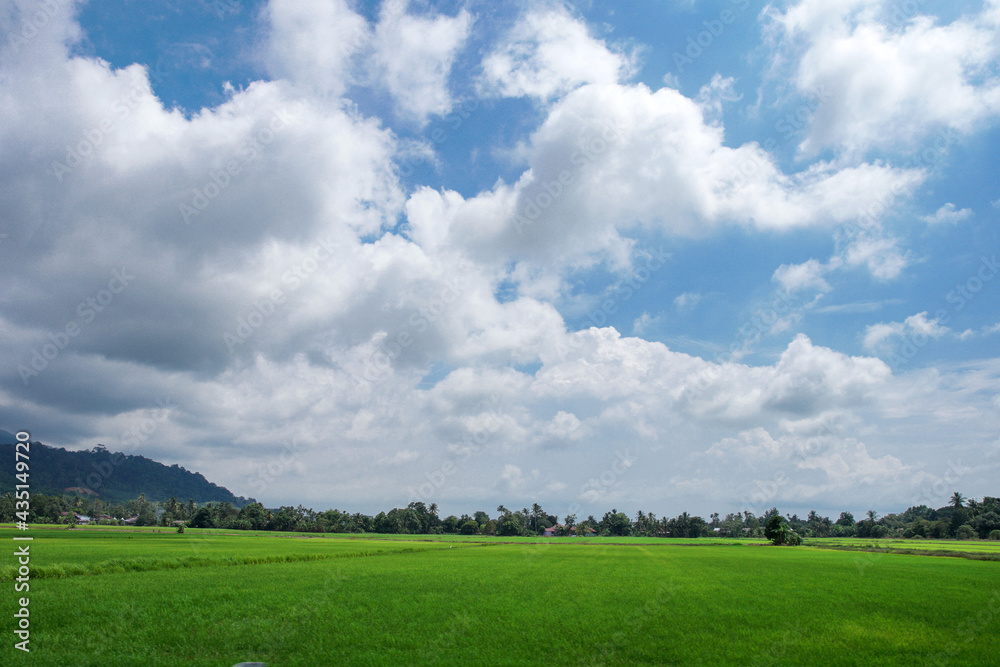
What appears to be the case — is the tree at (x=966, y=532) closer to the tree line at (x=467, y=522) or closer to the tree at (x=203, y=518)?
the tree line at (x=467, y=522)

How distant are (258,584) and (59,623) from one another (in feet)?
32.9

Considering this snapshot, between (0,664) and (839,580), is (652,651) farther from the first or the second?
(839,580)

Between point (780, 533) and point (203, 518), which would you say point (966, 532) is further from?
point (203, 518)

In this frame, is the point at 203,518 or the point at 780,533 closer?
the point at 780,533

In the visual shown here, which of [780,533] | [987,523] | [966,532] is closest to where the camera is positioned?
[780,533]

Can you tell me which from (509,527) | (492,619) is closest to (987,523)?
(509,527)

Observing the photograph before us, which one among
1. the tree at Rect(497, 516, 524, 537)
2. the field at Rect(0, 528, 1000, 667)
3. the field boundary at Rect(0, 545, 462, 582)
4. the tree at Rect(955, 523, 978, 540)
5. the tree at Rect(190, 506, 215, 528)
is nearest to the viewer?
the field at Rect(0, 528, 1000, 667)

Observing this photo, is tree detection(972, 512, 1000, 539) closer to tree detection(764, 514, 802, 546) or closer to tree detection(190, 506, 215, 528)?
tree detection(764, 514, 802, 546)

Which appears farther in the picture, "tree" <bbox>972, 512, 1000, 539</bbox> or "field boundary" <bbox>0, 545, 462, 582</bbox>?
"tree" <bbox>972, 512, 1000, 539</bbox>

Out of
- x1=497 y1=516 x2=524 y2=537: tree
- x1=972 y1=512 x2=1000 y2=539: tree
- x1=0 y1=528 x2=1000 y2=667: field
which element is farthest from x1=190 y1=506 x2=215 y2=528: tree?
x1=972 y1=512 x2=1000 y2=539: tree

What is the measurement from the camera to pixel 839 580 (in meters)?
34.3

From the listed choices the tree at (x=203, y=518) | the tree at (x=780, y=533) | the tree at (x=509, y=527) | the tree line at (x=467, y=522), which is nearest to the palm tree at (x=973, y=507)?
the tree line at (x=467, y=522)

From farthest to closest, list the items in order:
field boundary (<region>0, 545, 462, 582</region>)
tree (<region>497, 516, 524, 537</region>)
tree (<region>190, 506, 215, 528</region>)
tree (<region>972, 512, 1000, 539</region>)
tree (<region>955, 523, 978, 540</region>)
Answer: tree (<region>497, 516, 524, 537</region>)
tree (<region>190, 506, 215, 528</region>)
tree (<region>955, 523, 978, 540</region>)
tree (<region>972, 512, 1000, 539</region>)
field boundary (<region>0, 545, 462, 582</region>)

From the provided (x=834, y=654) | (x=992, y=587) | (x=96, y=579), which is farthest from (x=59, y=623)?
(x=992, y=587)
